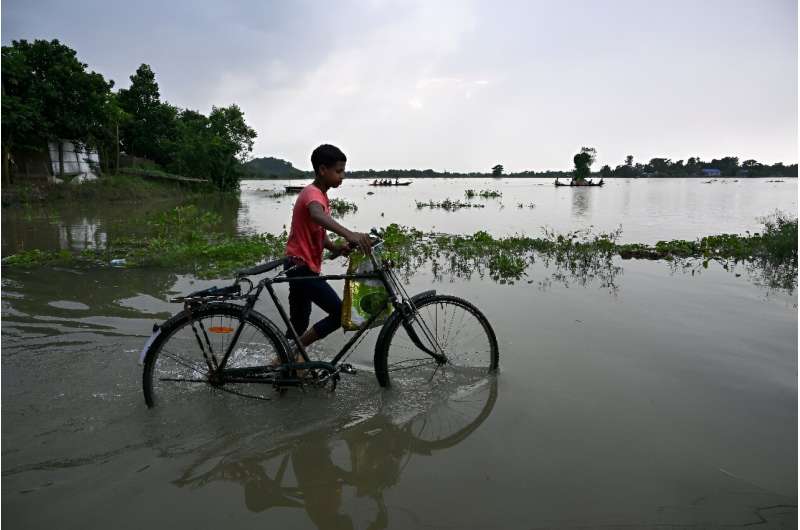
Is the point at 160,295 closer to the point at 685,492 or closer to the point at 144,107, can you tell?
the point at 685,492

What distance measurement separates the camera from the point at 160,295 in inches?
278

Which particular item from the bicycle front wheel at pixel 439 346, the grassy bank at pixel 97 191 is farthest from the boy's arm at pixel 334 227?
the grassy bank at pixel 97 191

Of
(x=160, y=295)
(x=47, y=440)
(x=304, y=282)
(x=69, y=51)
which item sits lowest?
(x=47, y=440)

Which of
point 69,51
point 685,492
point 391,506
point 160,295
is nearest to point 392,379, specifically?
point 391,506

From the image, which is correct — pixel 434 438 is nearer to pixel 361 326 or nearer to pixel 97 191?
pixel 361 326

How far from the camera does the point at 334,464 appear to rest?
302cm

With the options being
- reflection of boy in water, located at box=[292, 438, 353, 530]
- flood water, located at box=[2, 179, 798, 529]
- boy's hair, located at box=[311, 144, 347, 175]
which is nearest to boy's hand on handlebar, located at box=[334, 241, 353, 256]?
boy's hair, located at box=[311, 144, 347, 175]

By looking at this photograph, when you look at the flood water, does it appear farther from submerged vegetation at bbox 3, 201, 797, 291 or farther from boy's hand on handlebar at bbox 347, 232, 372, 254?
submerged vegetation at bbox 3, 201, 797, 291

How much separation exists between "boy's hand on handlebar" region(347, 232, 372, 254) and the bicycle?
117mm

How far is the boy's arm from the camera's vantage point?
3.50 meters

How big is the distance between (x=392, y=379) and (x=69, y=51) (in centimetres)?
3183

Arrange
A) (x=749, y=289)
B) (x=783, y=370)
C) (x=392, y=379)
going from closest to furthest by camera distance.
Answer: (x=392, y=379), (x=783, y=370), (x=749, y=289)

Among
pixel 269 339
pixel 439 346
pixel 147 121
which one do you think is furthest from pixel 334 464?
pixel 147 121

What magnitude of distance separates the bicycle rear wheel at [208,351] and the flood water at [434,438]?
194mm
